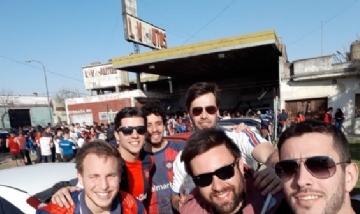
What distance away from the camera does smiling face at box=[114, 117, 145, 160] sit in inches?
99.6

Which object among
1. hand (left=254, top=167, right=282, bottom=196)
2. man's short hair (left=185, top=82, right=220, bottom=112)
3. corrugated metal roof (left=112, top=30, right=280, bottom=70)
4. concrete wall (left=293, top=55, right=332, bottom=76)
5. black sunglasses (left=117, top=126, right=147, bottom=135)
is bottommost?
hand (left=254, top=167, right=282, bottom=196)

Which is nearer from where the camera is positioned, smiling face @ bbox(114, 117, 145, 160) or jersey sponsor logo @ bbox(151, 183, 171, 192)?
smiling face @ bbox(114, 117, 145, 160)

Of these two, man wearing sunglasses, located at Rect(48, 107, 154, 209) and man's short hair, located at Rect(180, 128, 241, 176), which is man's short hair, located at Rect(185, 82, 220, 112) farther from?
man's short hair, located at Rect(180, 128, 241, 176)

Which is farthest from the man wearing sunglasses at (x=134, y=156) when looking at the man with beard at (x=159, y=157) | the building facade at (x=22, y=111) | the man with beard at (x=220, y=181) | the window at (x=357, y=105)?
the building facade at (x=22, y=111)

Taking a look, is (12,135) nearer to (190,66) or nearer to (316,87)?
(190,66)

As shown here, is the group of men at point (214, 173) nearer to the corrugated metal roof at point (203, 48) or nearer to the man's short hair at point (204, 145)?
the man's short hair at point (204, 145)

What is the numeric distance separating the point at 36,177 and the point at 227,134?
2.07 meters

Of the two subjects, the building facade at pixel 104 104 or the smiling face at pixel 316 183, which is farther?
the building facade at pixel 104 104

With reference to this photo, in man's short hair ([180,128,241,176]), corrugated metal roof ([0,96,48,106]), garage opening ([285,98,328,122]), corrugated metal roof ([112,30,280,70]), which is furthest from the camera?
corrugated metal roof ([0,96,48,106])

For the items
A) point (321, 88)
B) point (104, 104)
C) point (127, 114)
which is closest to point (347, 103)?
point (321, 88)

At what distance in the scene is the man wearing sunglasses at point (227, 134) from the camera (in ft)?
5.44

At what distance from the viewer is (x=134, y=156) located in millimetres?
2588

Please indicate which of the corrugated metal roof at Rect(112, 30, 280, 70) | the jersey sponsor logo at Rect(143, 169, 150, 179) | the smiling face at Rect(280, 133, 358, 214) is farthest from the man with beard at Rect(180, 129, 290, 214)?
the corrugated metal roof at Rect(112, 30, 280, 70)

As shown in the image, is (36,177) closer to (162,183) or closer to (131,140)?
(131,140)
